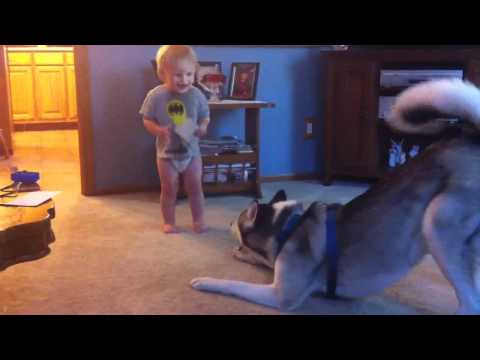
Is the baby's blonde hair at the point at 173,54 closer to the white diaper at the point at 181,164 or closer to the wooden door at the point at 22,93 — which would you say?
the white diaper at the point at 181,164

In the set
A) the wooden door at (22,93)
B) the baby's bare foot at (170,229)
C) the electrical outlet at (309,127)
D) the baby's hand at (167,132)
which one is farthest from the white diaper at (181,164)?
the wooden door at (22,93)

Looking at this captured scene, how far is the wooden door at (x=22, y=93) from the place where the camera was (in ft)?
21.0

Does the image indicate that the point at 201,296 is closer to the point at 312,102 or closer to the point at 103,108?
the point at 103,108

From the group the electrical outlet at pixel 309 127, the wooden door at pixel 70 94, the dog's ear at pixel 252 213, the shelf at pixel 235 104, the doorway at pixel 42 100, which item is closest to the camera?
the dog's ear at pixel 252 213

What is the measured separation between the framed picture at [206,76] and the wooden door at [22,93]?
3984 millimetres

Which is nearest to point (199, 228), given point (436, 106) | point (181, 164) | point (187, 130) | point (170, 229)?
point (170, 229)

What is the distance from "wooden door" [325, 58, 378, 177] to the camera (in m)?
3.35

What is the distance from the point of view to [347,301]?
68.1 inches

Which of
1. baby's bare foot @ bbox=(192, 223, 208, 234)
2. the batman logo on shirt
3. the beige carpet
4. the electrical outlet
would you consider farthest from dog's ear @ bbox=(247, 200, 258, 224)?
the electrical outlet

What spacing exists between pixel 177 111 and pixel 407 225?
4.48ft

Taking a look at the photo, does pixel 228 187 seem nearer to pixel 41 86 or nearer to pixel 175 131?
pixel 175 131

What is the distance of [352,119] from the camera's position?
11.3 ft

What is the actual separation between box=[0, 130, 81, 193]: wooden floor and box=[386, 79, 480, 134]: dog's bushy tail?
2.39 m

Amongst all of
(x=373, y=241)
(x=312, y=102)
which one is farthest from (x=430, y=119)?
(x=312, y=102)
